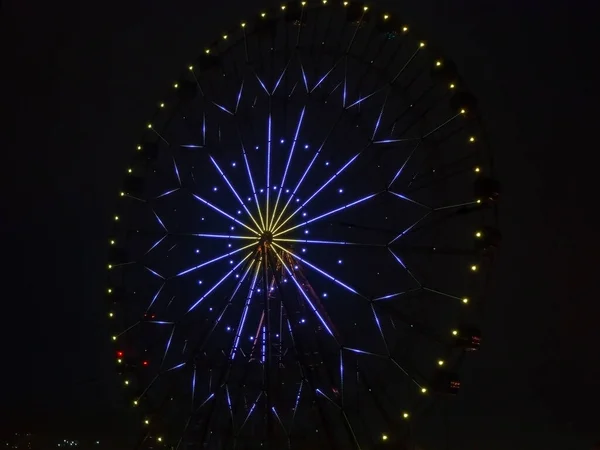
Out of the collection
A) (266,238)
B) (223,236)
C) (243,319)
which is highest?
(223,236)

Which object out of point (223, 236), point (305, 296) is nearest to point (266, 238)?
point (223, 236)

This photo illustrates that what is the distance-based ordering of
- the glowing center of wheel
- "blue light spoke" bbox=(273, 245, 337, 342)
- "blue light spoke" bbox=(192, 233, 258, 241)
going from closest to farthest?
"blue light spoke" bbox=(273, 245, 337, 342), the glowing center of wheel, "blue light spoke" bbox=(192, 233, 258, 241)

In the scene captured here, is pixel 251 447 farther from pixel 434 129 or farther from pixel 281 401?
pixel 434 129

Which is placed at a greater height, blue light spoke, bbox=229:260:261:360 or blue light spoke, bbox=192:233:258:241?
blue light spoke, bbox=192:233:258:241

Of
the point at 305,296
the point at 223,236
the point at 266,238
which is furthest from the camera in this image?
the point at 223,236

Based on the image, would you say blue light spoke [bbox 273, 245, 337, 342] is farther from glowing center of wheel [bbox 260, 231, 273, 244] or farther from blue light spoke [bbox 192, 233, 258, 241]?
blue light spoke [bbox 192, 233, 258, 241]

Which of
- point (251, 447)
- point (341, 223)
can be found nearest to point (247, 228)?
point (341, 223)

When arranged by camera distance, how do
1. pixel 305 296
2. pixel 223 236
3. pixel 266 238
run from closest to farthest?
pixel 305 296 → pixel 266 238 → pixel 223 236

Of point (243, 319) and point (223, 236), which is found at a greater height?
point (223, 236)

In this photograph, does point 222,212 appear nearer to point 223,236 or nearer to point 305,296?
point 223,236

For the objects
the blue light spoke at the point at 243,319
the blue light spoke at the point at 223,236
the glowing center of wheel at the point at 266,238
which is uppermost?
the blue light spoke at the point at 223,236

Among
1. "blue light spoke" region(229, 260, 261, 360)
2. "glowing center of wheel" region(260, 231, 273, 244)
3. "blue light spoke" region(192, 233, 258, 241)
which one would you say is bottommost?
"blue light spoke" region(229, 260, 261, 360)

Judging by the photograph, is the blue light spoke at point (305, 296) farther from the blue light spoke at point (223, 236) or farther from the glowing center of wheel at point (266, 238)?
the blue light spoke at point (223, 236)

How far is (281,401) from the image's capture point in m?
13.9
